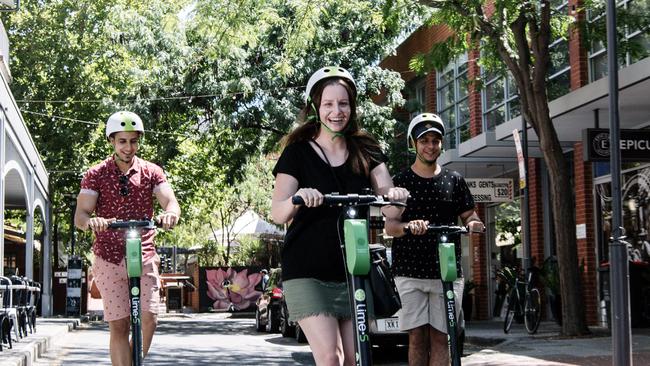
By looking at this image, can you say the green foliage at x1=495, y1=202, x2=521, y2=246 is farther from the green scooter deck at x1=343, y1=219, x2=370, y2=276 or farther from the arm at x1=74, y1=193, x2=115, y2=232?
the green scooter deck at x1=343, y1=219, x2=370, y2=276

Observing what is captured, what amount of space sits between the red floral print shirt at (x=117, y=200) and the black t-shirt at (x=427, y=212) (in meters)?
1.60

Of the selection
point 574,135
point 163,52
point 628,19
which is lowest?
point 574,135

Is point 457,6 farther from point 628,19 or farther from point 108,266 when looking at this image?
point 108,266

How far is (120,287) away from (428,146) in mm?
2126

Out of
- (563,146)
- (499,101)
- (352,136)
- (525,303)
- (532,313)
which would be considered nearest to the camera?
(352,136)

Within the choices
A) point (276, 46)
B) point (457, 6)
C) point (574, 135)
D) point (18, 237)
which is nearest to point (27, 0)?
point (18, 237)

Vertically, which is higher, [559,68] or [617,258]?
[559,68]

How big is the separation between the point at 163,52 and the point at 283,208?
22.2m

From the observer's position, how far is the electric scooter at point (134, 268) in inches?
230

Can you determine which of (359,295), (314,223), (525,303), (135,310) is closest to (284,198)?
(314,223)

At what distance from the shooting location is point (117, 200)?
257 inches

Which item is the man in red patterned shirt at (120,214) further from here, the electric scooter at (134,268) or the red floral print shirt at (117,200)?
the electric scooter at (134,268)

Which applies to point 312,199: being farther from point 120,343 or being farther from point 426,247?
point 120,343

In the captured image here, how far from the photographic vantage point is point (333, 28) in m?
26.2
